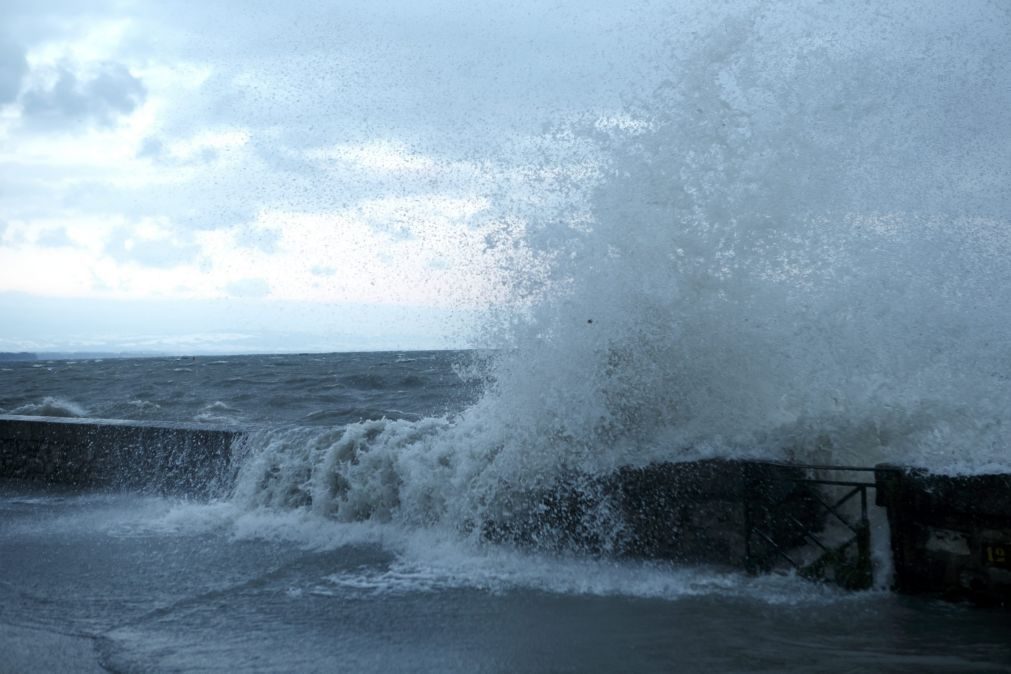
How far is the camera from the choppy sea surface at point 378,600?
12.6 feet

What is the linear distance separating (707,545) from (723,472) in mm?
480

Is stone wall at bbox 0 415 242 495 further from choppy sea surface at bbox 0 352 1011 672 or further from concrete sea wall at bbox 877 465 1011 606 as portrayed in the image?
concrete sea wall at bbox 877 465 1011 606

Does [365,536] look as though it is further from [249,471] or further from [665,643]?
[665,643]

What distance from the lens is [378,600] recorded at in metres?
4.83

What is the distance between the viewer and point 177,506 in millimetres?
7766

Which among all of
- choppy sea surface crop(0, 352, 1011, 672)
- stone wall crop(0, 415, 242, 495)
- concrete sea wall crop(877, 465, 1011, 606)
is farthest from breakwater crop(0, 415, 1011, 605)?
stone wall crop(0, 415, 242, 495)

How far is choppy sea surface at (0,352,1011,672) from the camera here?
3855mm

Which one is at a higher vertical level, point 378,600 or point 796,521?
point 796,521

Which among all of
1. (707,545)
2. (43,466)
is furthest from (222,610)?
(43,466)

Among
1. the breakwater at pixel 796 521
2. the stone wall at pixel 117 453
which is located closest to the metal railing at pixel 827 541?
the breakwater at pixel 796 521

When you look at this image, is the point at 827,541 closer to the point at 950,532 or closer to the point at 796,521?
the point at 796,521

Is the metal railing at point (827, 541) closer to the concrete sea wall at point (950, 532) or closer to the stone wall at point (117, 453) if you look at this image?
the concrete sea wall at point (950, 532)

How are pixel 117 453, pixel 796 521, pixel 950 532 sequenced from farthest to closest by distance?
1. pixel 117 453
2. pixel 796 521
3. pixel 950 532

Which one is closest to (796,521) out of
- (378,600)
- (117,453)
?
(378,600)
